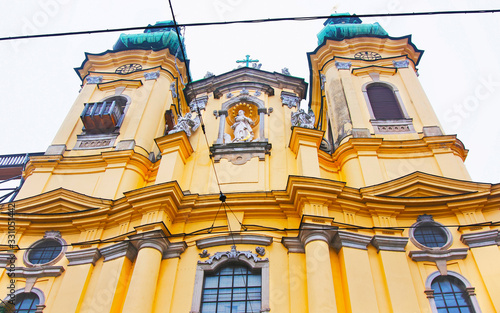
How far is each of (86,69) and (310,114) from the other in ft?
34.7

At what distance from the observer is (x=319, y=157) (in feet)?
43.2

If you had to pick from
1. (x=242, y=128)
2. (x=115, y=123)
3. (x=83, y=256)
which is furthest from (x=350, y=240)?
(x=115, y=123)

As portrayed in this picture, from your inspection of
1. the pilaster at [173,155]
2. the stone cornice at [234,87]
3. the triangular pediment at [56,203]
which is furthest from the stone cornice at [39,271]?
the stone cornice at [234,87]

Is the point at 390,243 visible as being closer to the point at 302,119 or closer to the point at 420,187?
the point at 420,187

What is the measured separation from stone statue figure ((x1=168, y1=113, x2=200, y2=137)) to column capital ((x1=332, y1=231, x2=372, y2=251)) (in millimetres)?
5891

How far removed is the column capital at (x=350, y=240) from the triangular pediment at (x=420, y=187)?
1.59 m

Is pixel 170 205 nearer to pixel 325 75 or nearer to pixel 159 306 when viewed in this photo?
pixel 159 306

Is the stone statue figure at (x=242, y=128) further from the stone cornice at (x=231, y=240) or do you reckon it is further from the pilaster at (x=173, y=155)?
the stone cornice at (x=231, y=240)

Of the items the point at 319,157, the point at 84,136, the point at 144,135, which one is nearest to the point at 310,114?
the point at 319,157

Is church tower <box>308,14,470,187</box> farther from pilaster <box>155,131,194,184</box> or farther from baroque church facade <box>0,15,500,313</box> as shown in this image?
pilaster <box>155,131,194,184</box>

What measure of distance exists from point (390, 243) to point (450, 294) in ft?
5.28

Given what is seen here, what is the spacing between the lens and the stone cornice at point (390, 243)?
33.6 ft

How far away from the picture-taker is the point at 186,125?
1410 centimetres

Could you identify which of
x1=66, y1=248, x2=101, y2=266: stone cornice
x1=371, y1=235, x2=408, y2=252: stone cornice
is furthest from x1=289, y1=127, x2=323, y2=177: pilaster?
x1=66, y1=248, x2=101, y2=266: stone cornice
